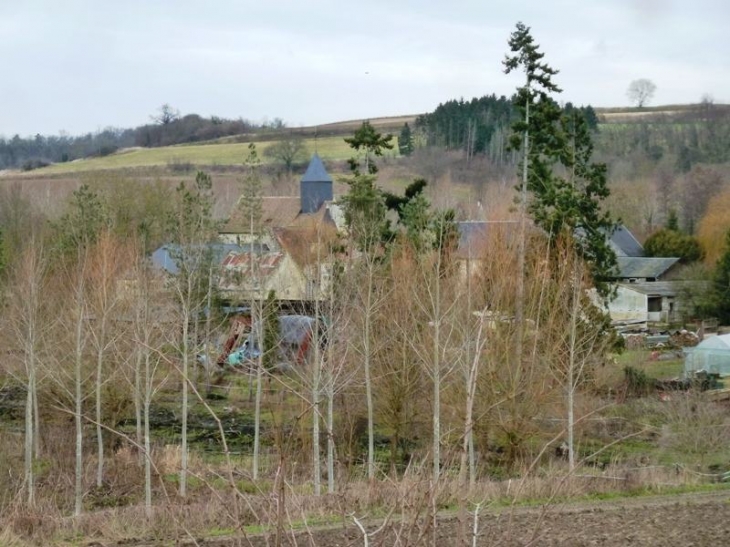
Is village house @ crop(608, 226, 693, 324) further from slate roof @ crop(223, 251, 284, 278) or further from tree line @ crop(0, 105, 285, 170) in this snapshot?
tree line @ crop(0, 105, 285, 170)

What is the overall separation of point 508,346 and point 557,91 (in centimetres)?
947

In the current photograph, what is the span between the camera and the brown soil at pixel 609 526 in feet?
38.5

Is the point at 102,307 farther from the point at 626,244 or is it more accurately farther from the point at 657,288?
the point at 626,244

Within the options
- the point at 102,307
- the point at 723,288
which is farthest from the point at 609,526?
the point at 723,288

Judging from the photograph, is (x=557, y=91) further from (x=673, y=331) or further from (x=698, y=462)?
→ (x=673, y=331)

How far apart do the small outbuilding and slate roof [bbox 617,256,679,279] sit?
2177 cm

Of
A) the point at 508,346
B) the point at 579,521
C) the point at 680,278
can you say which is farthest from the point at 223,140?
the point at 579,521

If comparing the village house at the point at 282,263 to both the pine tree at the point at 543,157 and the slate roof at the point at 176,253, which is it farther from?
the pine tree at the point at 543,157

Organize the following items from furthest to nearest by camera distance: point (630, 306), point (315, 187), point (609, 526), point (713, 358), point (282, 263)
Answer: point (315, 187) < point (630, 306) < point (713, 358) < point (282, 263) < point (609, 526)

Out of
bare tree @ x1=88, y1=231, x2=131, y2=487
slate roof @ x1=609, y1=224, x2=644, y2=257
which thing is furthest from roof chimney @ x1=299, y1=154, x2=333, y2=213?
bare tree @ x1=88, y1=231, x2=131, y2=487

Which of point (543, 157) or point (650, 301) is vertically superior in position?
point (543, 157)

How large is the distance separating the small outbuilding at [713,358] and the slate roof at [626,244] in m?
31.1

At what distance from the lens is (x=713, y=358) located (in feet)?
115

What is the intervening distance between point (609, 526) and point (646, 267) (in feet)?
157
